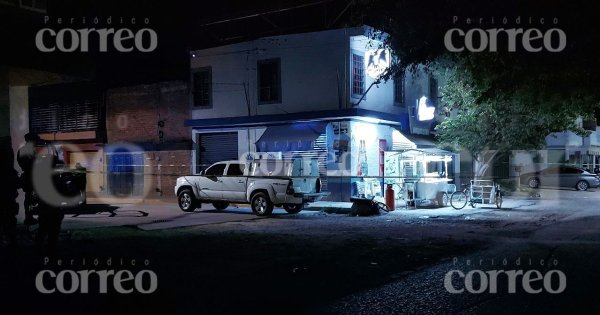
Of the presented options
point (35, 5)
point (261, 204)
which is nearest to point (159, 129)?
point (261, 204)

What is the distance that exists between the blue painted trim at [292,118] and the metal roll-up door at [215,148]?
0.55 meters

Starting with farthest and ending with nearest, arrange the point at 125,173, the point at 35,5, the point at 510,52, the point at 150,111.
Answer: the point at 125,173 → the point at 150,111 → the point at 35,5 → the point at 510,52

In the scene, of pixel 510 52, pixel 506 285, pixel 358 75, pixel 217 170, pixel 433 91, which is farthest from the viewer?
pixel 433 91

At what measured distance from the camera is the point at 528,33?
398 inches

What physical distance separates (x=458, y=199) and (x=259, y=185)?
7909 mm

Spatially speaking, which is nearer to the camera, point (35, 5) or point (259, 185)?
point (35, 5)

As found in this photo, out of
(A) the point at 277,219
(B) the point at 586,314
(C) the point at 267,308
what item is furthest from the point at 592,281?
(A) the point at 277,219

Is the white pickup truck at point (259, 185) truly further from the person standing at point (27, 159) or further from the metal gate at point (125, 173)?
the person standing at point (27, 159)

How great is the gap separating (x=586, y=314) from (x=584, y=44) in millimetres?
5194

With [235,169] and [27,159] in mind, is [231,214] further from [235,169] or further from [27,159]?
[27,159]

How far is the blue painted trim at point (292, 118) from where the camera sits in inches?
869

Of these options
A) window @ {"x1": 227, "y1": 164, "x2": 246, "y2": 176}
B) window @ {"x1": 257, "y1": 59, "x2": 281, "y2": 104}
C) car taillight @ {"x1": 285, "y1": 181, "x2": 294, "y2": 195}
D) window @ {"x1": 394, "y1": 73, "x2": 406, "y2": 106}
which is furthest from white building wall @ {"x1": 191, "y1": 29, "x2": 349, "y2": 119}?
car taillight @ {"x1": 285, "y1": 181, "x2": 294, "y2": 195}

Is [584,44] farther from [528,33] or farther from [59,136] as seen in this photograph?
[59,136]

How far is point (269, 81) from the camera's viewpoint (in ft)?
80.0
